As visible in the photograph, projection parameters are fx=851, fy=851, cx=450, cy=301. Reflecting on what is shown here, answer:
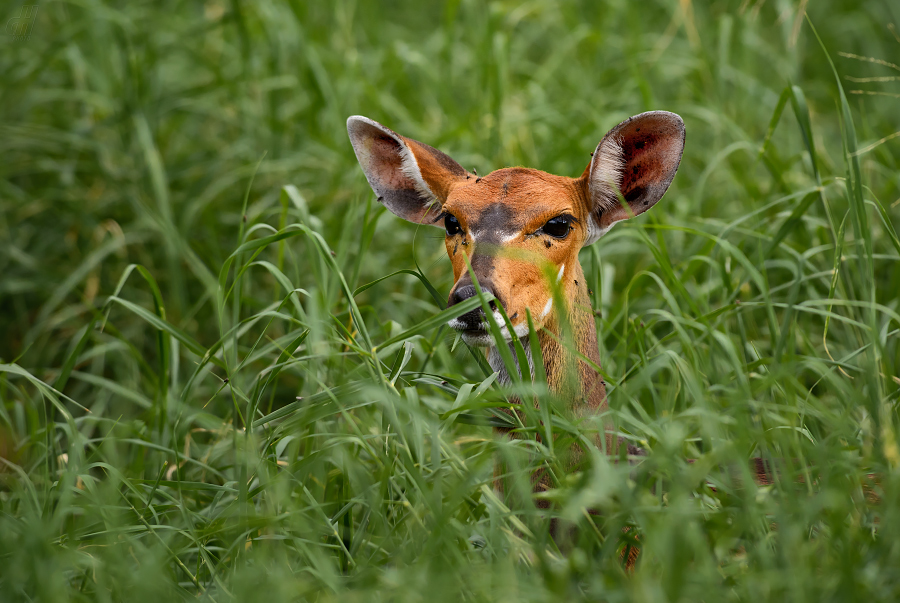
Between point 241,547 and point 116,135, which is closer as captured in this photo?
point 241,547

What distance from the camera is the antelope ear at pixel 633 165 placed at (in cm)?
271

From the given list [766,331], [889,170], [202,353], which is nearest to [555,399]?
[202,353]

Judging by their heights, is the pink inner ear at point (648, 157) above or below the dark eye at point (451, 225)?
above

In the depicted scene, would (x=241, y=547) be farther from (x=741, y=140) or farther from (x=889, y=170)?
(x=889, y=170)

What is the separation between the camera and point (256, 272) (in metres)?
4.42


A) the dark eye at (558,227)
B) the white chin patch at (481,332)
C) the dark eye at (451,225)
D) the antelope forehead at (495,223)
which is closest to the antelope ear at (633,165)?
the dark eye at (558,227)

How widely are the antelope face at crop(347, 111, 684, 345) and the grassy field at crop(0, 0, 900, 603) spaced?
195 millimetres

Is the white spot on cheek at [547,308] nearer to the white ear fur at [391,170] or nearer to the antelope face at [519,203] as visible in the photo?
the antelope face at [519,203]

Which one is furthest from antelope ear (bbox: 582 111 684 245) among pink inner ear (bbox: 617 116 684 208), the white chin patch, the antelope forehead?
the white chin patch

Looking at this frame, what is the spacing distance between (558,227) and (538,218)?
3.3 inches

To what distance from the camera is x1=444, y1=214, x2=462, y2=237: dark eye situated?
2.71 meters

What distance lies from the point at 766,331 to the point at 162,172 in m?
3.08

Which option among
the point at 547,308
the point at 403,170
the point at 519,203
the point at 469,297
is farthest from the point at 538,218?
the point at 403,170

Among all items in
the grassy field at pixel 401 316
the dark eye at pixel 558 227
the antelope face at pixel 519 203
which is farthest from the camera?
the dark eye at pixel 558 227
